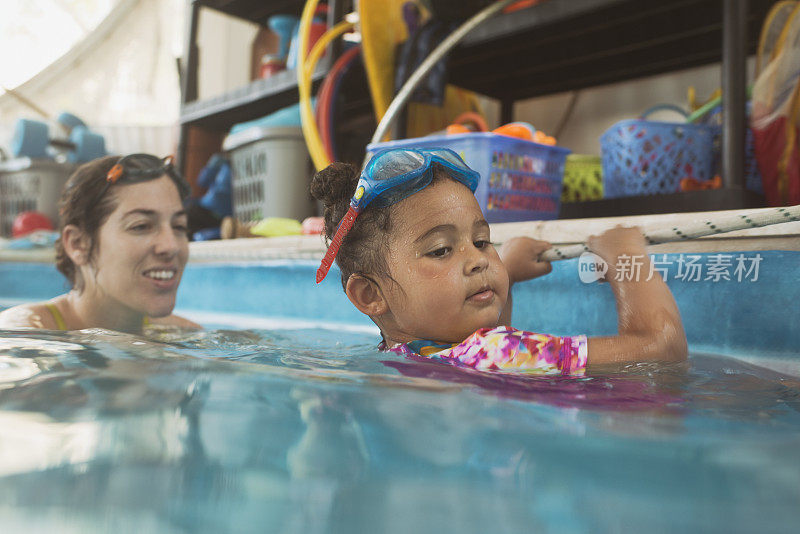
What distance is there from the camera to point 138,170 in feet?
4.89

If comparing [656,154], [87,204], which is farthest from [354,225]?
[656,154]

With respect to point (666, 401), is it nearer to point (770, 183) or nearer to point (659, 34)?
point (770, 183)

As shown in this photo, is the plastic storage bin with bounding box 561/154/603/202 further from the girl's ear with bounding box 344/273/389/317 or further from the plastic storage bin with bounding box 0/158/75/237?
the plastic storage bin with bounding box 0/158/75/237

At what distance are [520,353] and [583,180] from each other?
1.27 metres

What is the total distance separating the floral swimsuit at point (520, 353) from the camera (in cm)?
108

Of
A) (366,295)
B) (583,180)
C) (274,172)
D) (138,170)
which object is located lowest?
(366,295)

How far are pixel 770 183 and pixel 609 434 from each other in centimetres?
150

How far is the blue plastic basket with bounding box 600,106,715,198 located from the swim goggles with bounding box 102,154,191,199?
4.17 feet

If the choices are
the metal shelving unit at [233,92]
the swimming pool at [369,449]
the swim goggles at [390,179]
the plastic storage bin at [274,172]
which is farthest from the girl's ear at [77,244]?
the metal shelving unit at [233,92]

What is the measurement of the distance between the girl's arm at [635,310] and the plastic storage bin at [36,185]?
3.80 meters

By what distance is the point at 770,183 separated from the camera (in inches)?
69.6

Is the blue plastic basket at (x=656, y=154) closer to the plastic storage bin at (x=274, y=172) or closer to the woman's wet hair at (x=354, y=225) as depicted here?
the woman's wet hair at (x=354, y=225)

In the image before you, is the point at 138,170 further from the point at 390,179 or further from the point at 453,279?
the point at 453,279

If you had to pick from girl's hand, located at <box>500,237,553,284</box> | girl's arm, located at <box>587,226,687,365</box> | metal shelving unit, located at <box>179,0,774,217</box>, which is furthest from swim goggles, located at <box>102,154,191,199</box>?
metal shelving unit, located at <box>179,0,774,217</box>
